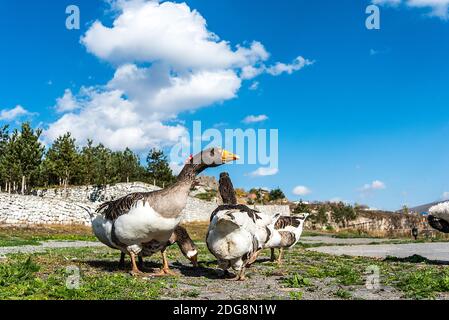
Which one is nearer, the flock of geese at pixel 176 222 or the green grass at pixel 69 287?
the green grass at pixel 69 287

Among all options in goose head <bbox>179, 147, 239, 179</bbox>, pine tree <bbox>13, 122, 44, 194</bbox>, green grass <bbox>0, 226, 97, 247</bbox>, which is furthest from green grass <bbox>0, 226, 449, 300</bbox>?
pine tree <bbox>13, 122, 44, 194</bbox>

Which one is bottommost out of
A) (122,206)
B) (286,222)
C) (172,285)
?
(172,285)

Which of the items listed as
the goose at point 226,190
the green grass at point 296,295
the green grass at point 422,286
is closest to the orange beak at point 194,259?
the goose at point 226,190

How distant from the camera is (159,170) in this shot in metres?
71.7

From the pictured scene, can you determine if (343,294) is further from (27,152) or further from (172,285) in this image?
(27,152)

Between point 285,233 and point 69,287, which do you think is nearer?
point 69,287

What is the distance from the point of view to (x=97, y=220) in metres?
11.3

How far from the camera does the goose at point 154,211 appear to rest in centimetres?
984

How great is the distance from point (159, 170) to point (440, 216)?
60.2 m

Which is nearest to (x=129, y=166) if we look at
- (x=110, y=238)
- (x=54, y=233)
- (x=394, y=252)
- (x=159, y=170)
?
(x=159, y=170)

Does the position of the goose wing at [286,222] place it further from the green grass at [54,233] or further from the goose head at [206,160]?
the green grass at [54,233]
